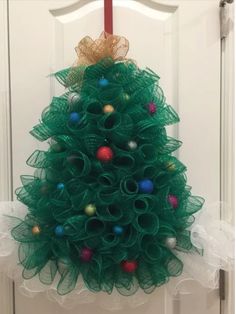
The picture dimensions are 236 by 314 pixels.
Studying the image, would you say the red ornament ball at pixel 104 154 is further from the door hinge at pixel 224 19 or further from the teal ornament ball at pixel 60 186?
the door hinge at pixel 224 19

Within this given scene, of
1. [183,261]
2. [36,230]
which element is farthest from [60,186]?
[183,261]

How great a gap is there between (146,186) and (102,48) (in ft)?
1.01

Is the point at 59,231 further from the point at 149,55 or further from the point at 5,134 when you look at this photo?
the point at 149,55

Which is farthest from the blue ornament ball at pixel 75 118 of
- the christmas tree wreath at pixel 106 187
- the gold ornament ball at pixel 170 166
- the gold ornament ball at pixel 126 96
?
the gold ornament ball at pixel 170 166

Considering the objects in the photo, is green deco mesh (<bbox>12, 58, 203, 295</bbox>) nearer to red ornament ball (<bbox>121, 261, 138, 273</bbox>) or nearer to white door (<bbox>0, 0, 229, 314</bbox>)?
red ornament ball (<bbox>121, 261, 138, 273</bbox>)

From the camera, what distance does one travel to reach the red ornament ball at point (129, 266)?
0.71 meters

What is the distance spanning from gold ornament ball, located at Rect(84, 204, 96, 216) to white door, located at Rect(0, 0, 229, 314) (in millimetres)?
255

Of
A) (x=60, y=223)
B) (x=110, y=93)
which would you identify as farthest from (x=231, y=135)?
(x=60, y=223)

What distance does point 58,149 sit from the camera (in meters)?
0.72

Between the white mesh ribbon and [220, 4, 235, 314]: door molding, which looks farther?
[220, 4, 235, 314]: door molding

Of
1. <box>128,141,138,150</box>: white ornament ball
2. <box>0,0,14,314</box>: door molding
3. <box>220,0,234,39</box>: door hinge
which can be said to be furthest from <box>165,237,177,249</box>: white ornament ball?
<box>220,0,234,39</box>: door hinge

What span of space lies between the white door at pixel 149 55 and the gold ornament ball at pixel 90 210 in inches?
10.0

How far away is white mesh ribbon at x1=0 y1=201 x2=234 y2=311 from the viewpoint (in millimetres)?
756

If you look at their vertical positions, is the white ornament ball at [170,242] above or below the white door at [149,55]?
below
